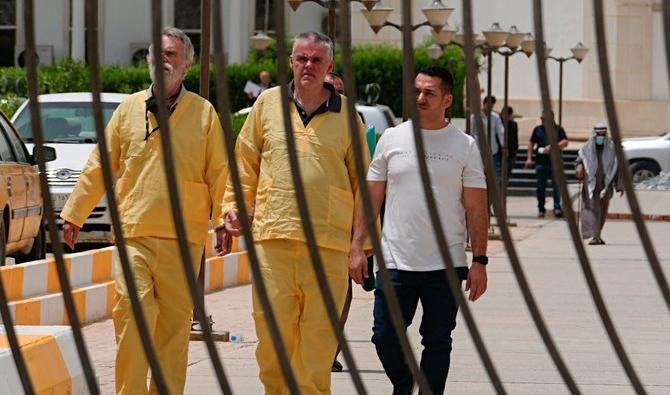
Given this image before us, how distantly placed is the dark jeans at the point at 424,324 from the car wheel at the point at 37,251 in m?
7.45

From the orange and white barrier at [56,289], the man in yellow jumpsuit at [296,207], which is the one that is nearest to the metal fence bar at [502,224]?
the man in yellow jumpsuit at [296,207]

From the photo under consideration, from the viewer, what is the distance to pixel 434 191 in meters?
7.27

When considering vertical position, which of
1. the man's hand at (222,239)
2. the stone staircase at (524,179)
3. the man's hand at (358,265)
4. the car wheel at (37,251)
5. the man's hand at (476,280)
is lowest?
the stone staircase at (524,179)

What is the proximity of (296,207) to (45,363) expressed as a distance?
3.85 feet

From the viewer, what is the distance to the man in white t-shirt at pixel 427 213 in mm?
7270

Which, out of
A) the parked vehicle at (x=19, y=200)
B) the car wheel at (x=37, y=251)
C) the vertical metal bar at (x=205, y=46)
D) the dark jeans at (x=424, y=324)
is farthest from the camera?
the car wheel at (x=37, y=251)

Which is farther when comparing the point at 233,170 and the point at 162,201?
the point at 162,201

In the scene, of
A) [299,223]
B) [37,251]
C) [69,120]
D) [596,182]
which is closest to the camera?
[299,223]

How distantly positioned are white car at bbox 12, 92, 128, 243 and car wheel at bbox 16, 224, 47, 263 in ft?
5.99

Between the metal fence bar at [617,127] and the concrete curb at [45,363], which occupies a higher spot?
the metal fence bar at [617,127]

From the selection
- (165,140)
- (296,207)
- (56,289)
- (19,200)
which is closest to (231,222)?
(296,207)

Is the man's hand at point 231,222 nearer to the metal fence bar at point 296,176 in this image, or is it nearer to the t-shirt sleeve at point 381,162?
the t-shirt sleeve at point 381,162

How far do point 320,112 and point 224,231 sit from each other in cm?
60

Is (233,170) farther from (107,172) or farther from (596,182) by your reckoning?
(596,182)
